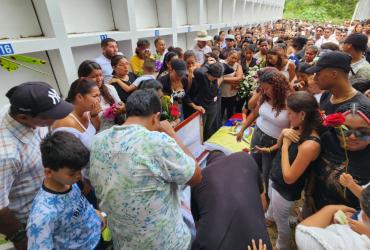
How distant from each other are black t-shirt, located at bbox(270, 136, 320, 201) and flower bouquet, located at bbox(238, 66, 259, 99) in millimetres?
2390

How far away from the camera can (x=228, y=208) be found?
1.35 meters

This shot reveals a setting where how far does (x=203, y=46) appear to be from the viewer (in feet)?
19.6

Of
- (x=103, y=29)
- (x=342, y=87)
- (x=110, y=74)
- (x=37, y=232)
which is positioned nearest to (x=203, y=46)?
(x=103, y=29)

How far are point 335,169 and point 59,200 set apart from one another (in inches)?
80.6

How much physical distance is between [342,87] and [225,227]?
1930 millimetres

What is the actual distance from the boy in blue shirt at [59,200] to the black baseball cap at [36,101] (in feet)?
0.89

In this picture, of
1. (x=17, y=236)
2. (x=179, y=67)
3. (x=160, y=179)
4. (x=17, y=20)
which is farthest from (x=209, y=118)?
(x=17, y=20)

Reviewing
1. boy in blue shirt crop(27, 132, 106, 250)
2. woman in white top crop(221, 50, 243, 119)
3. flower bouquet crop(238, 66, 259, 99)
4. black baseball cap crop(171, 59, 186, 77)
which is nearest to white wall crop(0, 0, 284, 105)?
black baseball cap crop(171, 59, 186, 77)

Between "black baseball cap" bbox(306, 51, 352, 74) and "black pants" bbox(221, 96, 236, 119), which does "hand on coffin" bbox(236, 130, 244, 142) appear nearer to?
"black baseball cap" bbox(306, 51, 352, 74)

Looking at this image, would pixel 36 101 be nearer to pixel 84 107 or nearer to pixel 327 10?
pixel 84 107

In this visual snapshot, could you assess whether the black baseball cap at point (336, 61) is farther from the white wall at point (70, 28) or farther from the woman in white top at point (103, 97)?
the white wall at point (70, 28)

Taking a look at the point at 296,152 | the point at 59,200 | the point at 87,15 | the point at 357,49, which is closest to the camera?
the point at 59,200

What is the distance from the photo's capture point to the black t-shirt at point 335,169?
1574mm

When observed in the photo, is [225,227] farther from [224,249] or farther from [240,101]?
[240,101]
